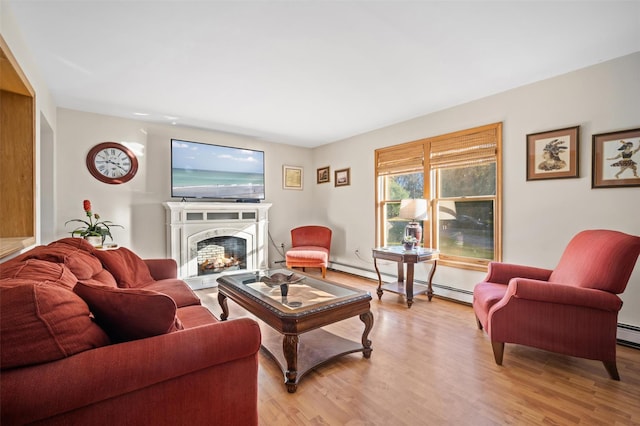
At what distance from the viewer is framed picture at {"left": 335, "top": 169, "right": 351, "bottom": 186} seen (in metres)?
4.91

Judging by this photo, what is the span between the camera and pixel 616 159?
7.89ft

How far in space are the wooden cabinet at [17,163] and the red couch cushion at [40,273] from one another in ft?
3.42

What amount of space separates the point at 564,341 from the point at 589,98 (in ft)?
7.00

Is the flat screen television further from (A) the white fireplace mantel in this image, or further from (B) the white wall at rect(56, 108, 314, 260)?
(A) the white fireplace mantel

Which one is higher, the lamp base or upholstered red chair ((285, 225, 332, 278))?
the lamp base

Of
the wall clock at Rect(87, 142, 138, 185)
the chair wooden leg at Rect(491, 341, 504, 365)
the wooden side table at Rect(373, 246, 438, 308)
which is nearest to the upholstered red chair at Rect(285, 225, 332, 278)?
the wooden side table at Rect(373, 246, 438, 308)

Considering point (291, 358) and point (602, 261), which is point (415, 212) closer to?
point (602, 261)

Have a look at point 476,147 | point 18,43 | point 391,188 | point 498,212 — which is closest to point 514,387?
point 498,212

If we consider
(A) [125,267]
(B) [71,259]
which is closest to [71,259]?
(B) [71,259]

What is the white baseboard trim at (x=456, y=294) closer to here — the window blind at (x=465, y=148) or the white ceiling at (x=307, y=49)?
the window blind at (x=465, y=148)

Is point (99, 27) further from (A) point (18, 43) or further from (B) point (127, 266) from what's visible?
(B) point (127, 266)

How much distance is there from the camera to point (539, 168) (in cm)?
282

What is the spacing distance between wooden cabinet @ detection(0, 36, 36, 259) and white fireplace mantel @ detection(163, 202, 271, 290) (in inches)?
68.3

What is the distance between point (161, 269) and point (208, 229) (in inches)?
57.9
